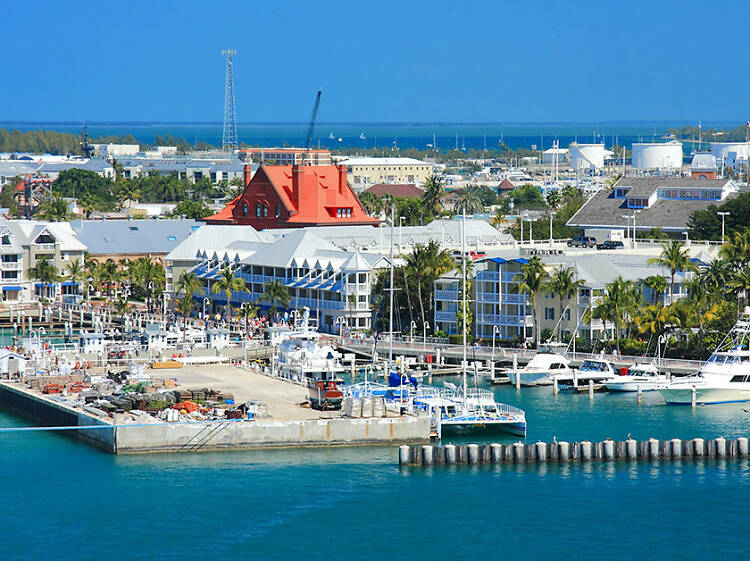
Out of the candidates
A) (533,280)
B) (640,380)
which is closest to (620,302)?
(533,280)

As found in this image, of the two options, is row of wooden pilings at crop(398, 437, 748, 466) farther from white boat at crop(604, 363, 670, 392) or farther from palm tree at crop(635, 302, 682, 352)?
palm tree at crop(635, 302, 682, 352)

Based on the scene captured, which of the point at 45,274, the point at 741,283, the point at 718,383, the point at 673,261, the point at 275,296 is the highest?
the point at 45,274

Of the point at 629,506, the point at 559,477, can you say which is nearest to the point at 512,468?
the point at 559,477

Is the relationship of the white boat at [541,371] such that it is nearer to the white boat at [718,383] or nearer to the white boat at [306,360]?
the white boat at [718,383]

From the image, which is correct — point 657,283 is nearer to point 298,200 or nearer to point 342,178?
point 298,200

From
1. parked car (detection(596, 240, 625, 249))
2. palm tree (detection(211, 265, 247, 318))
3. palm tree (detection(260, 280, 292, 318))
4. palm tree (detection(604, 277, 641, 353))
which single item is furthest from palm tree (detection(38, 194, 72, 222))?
palm tree (detection(604, 277, 641, 353))

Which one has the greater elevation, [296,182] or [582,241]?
[296,182]

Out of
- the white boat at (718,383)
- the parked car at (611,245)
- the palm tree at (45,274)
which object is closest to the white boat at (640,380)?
the white boat at (718,383)
